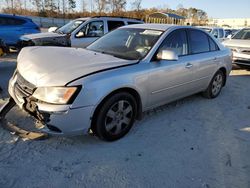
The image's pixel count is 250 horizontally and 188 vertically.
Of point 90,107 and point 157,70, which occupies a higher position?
point 157,70

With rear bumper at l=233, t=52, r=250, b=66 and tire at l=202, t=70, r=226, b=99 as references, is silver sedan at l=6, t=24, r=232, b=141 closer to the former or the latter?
tire at l=202, t=70, r=226, b=99

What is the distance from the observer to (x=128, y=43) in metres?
4.26

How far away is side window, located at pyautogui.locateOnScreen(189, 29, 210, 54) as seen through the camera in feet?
15.7

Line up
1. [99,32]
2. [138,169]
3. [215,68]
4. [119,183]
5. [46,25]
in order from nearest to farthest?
[119,183], [138,169], [215,68], [99,32], [46,25]

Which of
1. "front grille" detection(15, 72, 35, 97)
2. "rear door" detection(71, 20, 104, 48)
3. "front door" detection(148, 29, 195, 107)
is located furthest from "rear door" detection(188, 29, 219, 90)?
"rear door" detection(71, 20, 104, 48)

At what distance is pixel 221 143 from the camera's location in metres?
3.70

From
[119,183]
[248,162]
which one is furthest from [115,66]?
[248,162]

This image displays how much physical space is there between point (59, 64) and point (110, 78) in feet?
2.39

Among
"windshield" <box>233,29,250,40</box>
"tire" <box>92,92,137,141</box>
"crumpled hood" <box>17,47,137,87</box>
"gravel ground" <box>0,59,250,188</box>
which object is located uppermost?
"windshield" <box>233,29,250,40</box>

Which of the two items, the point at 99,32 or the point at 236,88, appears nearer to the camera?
the point at 236,88

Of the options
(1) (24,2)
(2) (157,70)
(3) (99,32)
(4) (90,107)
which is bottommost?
(4) (90,107)

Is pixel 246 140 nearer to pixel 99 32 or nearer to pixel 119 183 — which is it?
pixel 119 183

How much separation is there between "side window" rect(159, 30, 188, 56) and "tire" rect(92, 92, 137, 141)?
1093 mm

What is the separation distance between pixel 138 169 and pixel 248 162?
4.81 ft
